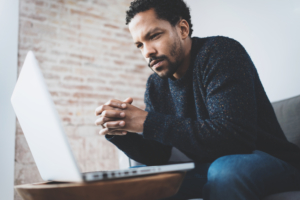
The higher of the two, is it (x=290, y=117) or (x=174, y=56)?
(x=174, y=56)

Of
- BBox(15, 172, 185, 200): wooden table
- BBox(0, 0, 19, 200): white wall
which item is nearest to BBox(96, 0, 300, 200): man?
BBox(15, 172, 185, 200): wooden table

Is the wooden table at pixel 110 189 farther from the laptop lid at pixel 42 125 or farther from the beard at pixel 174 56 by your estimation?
the beard at pixel 174 56

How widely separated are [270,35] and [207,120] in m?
1.06

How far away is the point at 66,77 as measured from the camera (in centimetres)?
212

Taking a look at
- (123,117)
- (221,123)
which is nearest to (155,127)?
(123,117)

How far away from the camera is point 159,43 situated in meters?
1.13

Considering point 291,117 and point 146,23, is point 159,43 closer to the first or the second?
point 146,23

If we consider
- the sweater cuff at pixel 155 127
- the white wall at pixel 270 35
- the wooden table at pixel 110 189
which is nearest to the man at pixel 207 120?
the sweater cuff at pixel 155 127

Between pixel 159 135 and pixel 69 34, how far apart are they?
1.81 metres

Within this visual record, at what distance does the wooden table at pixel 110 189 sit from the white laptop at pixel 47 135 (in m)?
0.01

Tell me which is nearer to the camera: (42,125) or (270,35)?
(42,125)

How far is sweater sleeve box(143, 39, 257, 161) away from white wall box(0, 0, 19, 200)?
1.27m

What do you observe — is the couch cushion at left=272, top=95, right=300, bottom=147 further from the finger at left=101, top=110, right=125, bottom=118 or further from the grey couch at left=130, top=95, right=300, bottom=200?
the finger at left=101, top=110, right=125, bottom=118

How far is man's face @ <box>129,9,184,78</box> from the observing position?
44.6 inches
